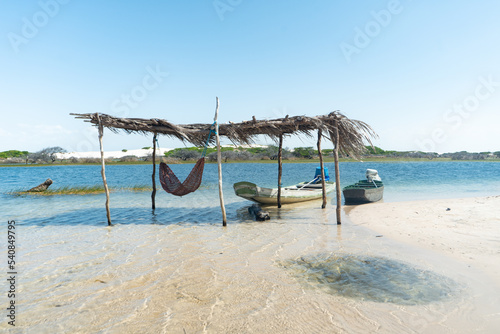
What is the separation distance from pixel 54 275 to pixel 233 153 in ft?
193

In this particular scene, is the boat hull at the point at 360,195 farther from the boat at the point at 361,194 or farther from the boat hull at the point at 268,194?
the boat hull at the point at 268,194

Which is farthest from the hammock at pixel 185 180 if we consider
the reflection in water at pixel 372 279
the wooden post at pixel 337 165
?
the reflection in water at pixel 372 279

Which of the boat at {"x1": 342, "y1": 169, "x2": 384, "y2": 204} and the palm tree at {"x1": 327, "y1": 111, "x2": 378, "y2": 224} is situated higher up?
the palm tree at {"x1": 327, "y1": 111, "x2": 378, "y2": 224}

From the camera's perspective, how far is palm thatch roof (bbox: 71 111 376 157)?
856cm

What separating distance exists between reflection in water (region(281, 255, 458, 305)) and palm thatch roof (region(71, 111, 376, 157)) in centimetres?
444

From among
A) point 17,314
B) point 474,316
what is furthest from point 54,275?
point 474,316

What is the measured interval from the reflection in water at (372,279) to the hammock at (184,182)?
4.38 metres

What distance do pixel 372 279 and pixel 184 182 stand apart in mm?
6074

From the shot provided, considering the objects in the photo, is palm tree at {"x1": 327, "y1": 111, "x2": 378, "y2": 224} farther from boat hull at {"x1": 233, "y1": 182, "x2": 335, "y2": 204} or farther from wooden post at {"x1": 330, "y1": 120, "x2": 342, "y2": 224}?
boat hull at {"x1": 233, "y1": 182, "x2": 335, "y2": 204}

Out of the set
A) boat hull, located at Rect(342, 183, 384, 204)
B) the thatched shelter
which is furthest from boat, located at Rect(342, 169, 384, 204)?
the thatched shelter

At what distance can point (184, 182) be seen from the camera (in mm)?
8859

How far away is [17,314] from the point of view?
3.53 meters

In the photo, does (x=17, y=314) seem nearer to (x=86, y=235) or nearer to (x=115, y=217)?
(x=86, y=235)

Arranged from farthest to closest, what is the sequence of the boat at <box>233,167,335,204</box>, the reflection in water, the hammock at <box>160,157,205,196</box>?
1. the boat at <box>233,167,335,204</box>
2. the hammock at <box>160,157,205,196</box>
3. the reflection in water
